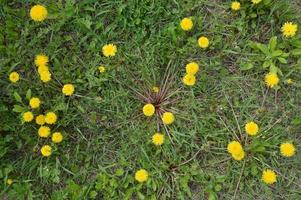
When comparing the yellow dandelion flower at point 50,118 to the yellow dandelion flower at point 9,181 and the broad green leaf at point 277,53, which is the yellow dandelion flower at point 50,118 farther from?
the broad green leaf at point 277,53

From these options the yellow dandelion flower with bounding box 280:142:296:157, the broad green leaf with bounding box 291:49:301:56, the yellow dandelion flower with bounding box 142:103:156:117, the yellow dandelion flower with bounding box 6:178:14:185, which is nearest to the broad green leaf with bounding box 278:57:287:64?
the broad green leaf with bounding box 291:49:301:56

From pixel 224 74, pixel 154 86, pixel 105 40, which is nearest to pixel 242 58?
pixel 224 74

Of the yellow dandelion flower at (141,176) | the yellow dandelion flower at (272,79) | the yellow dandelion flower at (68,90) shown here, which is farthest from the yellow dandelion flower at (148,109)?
the yellow dandelion flower at (272,79)

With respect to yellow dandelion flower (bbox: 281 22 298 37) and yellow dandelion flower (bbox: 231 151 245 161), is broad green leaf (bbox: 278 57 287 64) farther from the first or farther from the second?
yellow dandelion flower (bbox: 231 151 245 161)

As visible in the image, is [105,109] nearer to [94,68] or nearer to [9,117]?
[94,68]

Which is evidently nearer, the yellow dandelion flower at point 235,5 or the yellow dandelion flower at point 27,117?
the yellow dandelion flower at point 27,117

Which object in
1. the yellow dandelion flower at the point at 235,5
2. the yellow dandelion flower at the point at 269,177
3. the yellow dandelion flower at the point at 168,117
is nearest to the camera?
the yellow dandelion flower at the point at 269,177
